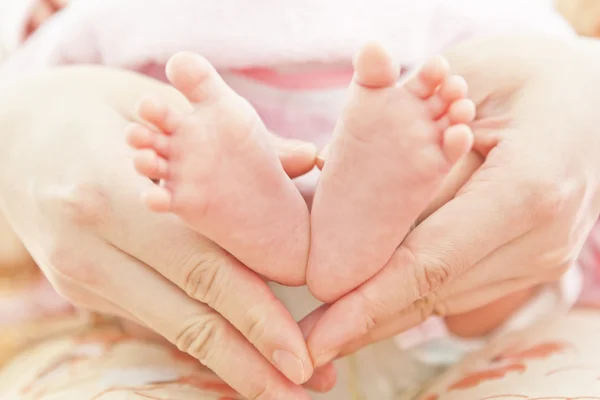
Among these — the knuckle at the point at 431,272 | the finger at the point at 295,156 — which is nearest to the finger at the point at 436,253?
the knuckle at the point at 431,272

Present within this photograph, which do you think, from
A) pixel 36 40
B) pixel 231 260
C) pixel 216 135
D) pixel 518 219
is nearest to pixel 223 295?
pixel 231 260

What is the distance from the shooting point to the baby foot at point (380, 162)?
1.47ft

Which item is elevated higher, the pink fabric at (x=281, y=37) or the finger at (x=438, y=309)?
the pink fabric at (x=281, y=37)

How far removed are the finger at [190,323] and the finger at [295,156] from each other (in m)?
0.14

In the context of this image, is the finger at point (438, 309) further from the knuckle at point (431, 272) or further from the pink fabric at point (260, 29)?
the pink fabric at point (260, 29)

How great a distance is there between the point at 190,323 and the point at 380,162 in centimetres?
21

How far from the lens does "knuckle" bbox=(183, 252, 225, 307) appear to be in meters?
0.51

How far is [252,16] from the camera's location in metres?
0.66

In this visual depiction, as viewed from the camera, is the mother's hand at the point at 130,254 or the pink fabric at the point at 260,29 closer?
the mother's hand at the point at 130,254

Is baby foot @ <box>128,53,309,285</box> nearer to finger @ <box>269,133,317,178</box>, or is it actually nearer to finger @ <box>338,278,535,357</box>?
finger @ <box>269,133,317,178</box>

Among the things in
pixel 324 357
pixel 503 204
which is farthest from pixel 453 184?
pixel 324 357

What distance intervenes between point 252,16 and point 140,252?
290mm

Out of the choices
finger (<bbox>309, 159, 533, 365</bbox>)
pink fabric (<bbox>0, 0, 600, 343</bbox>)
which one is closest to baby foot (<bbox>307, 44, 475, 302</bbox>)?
finger (<bbox>309, 159, 533, 365</bbox>)

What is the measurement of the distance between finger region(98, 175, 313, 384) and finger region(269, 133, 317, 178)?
96 mm
